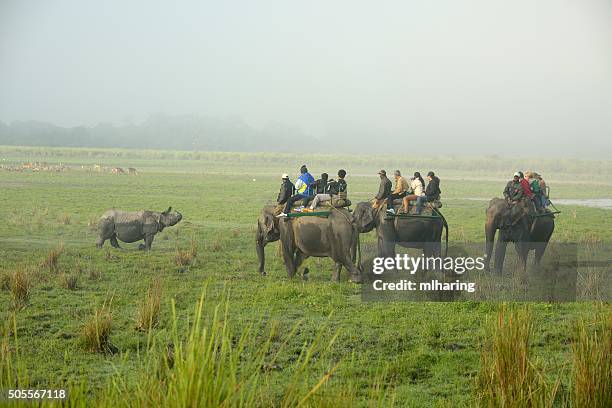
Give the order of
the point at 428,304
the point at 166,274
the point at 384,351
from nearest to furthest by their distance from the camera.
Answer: the point at 384,351, the point at 428,304, the point at 166,274

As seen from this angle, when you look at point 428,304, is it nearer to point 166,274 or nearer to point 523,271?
point 523,271

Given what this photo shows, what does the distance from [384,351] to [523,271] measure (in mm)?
7380

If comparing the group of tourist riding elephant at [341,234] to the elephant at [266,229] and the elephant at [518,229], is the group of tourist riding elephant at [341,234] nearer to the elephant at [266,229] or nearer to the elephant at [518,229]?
the elephant at [266,229]

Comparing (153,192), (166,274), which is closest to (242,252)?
(166,274)

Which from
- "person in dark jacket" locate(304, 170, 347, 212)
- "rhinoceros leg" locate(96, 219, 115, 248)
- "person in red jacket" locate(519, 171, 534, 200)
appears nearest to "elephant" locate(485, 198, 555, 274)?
"person in red jacket" locate(519, 171, 534, 200)

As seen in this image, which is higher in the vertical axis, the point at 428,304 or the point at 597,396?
the point at 597,396

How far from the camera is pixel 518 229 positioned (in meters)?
18.7

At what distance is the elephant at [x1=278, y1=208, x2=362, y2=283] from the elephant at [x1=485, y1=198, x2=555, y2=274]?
11.2 ft

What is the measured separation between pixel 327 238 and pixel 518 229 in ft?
14.6

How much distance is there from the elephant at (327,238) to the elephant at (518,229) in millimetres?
3409

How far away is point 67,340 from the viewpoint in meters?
11.7

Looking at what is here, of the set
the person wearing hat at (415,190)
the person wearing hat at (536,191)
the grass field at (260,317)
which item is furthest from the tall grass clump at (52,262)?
the person wearing hat at (536,191)

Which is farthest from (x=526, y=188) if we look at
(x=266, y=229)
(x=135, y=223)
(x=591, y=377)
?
(x=591, y=377)

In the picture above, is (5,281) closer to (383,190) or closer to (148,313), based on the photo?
(148,313)
